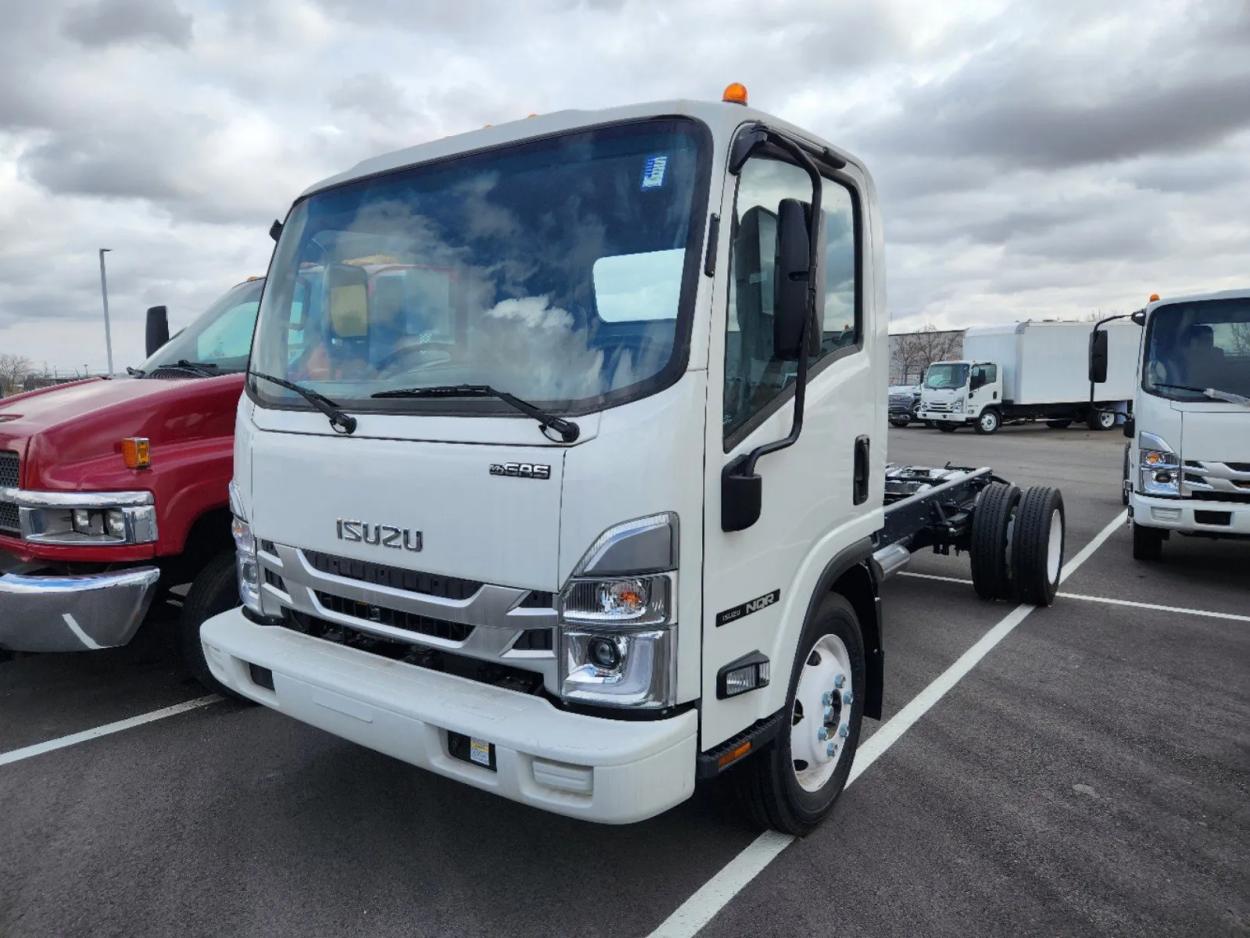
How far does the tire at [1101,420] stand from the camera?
2838 centimetres

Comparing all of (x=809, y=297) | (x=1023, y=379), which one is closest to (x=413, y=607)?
(x=809, y=297)

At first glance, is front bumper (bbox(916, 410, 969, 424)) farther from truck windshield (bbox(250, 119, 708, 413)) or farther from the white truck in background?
truck windshield (bbox(250, 119, 708, 413))

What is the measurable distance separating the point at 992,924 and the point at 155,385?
4473 millimetres

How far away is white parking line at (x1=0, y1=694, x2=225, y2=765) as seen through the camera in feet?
13.8

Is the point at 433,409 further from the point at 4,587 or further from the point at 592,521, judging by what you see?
the point at 4,587

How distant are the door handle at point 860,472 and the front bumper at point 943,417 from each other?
25.4m

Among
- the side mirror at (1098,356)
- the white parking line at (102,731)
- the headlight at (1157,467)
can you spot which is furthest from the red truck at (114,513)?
the headlight at (1157,467)

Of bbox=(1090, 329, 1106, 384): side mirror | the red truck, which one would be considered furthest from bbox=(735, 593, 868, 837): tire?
bbox=(1090, 329, 1106, 384): side mirror

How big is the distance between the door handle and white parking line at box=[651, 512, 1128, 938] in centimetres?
123

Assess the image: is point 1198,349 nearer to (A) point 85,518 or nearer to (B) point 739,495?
(B) point 739,495

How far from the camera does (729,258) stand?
2.71 meters

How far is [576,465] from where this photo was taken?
8.27 feet

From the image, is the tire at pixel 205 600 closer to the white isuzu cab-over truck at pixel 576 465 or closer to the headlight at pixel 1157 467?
the white isuzu cab-over truck at pixel 576 465

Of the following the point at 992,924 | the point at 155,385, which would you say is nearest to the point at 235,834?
the point at 155,385
